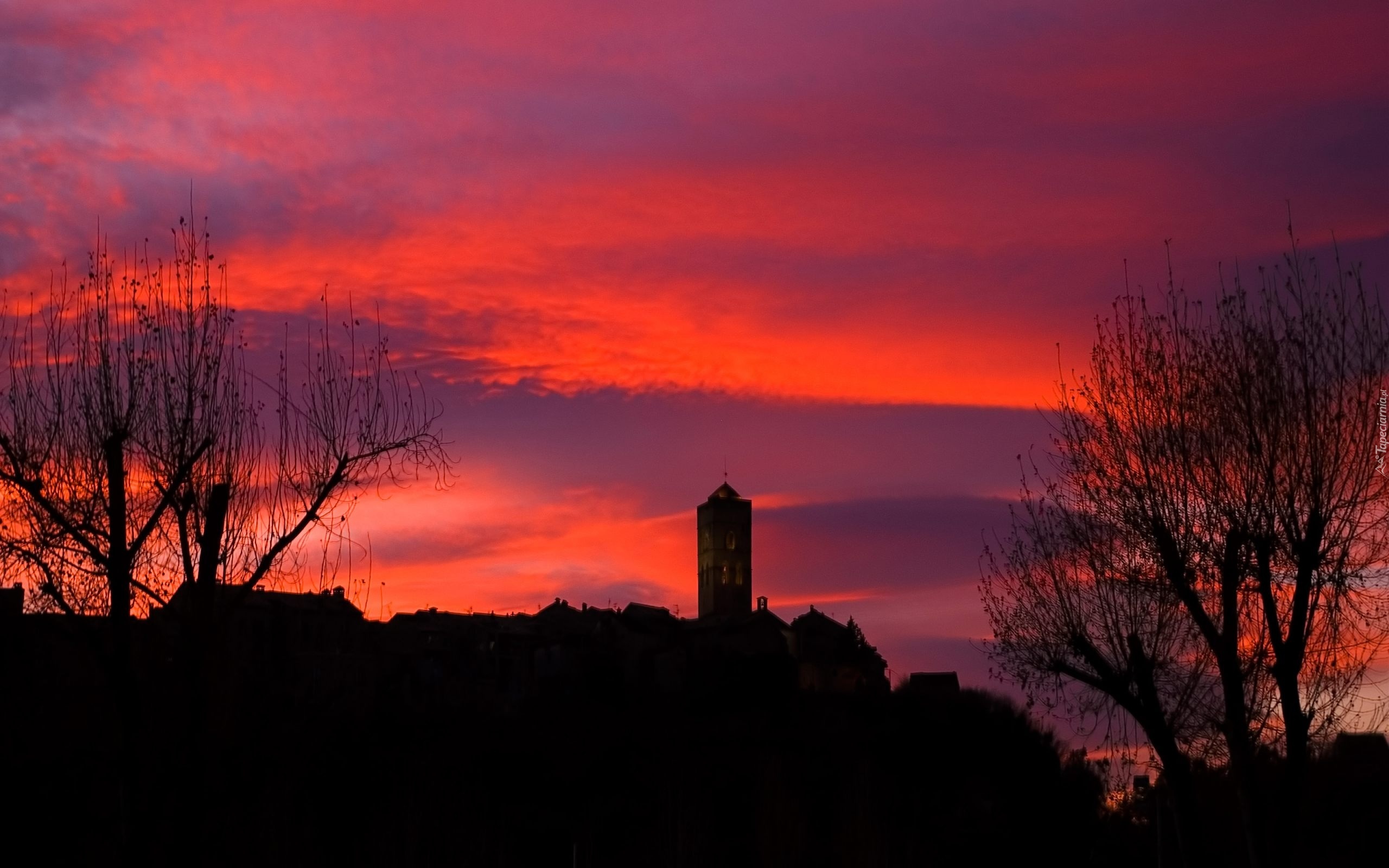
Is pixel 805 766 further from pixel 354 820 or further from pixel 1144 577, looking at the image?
pixel 1144 577

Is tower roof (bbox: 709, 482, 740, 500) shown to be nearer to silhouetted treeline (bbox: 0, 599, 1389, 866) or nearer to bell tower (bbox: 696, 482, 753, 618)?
bell tower (bbox: 696, 482, 753, 618)

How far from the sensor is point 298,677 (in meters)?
75.6

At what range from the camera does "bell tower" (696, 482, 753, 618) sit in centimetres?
17838

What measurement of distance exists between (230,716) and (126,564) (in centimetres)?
2100

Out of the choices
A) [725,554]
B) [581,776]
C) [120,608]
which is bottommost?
[581,776]

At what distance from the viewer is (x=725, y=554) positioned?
17975 cm

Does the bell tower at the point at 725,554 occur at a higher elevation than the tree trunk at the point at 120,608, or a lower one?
higher

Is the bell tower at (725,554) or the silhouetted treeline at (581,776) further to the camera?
the bell tower at (725,554)

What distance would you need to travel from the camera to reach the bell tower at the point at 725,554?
178 metres

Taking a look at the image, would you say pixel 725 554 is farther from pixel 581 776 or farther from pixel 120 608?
pixel 120 608

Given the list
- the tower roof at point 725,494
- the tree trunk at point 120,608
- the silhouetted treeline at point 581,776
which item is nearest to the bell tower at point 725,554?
the tower roof at point 725,494

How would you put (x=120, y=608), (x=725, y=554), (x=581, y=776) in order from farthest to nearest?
(x=725, y=554) → (x=581, y=776) → (x=120, y=608)

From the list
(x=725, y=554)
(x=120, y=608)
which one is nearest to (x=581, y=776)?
(x=120, y=608)

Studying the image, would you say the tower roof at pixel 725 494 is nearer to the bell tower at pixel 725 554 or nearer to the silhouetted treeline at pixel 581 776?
the bell tower at pixel 725 554
